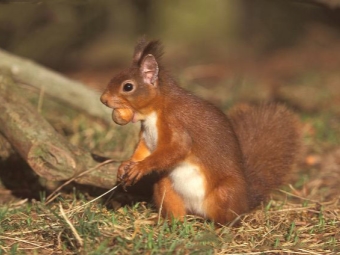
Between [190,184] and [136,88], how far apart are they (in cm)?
65

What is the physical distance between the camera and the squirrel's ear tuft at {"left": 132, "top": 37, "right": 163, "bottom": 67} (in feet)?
12.6

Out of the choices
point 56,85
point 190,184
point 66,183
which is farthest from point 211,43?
point 190,184

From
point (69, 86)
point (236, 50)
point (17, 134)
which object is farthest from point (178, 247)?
point (236, 50)

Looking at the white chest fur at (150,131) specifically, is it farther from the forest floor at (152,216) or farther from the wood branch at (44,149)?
the wood branch at (44,149)

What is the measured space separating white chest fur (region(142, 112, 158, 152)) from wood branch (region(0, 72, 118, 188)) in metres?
0.61

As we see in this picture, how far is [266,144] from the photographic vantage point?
4.58 m

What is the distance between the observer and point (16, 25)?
25.7ft

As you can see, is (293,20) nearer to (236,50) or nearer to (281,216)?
(236,50)

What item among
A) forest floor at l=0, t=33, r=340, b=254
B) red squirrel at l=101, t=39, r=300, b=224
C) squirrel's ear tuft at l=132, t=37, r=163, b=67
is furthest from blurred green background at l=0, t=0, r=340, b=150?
squirrel's ear tuft at l=132, t=37, r=163, b=67

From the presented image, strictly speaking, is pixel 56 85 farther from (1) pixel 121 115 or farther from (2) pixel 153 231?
(2) pixel 153 231

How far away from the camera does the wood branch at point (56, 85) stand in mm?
5578

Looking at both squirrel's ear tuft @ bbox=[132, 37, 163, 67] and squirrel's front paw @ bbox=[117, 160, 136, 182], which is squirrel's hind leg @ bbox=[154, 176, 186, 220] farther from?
squirrel's ear tuft @ bbox=[132, 37, 163, 67]

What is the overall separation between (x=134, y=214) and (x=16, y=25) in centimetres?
420

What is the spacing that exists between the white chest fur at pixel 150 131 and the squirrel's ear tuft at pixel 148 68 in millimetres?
199
